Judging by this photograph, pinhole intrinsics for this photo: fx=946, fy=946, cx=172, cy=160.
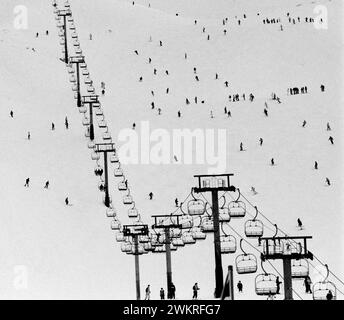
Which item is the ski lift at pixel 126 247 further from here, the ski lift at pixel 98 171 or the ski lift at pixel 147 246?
the ski lift at pixel 98 171

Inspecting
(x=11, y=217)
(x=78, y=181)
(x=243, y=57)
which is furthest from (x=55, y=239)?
(x=243, y=57)

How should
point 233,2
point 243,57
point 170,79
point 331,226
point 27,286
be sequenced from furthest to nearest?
point 233,2 → point 243,57 → point 170,79 → point 331,226 → point 27,286

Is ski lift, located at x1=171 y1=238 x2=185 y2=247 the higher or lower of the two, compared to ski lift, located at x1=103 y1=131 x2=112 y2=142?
lower

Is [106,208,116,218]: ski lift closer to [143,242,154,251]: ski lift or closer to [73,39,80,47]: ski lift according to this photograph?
[143,242,154,251]: ski lift

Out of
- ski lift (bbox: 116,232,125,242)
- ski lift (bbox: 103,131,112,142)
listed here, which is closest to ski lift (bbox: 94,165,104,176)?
ski lift (bbox: 103,131,112,142)

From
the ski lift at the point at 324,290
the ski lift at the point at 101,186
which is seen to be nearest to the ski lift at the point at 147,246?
the ski lift at the point at 324,290

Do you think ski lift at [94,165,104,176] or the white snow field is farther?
ski lift at [94,165,104,176]

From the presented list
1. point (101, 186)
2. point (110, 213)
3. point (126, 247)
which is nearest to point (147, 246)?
point (126, 247)

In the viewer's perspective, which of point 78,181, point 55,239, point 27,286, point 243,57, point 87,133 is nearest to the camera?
point 27,286
